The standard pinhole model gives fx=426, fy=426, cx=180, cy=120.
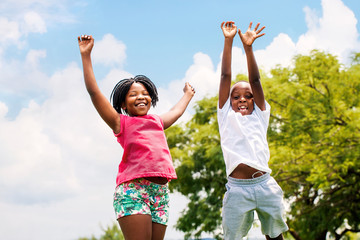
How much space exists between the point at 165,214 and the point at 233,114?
1081mm

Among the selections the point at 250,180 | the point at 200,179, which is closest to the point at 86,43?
the point at 250,180

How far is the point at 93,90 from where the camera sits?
3102 millimetres

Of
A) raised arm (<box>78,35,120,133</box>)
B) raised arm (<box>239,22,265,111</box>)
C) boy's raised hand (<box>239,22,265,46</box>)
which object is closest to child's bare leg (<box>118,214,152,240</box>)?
raised arm (<box>78,35,120,133</box>)

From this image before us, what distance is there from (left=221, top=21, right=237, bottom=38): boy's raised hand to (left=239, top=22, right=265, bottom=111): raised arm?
9 cm

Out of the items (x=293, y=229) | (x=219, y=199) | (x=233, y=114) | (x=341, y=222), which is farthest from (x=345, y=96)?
(x=233, y=114)

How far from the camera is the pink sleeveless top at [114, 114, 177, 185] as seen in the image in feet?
10.3

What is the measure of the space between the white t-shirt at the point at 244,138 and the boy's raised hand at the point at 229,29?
63cm

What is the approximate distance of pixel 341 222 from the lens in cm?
1606

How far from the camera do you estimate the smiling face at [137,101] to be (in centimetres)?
347

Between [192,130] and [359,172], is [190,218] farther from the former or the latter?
[359,172]

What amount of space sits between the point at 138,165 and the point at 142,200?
10.1 inches

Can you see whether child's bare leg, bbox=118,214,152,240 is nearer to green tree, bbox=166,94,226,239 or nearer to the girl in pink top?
the girl in pink top

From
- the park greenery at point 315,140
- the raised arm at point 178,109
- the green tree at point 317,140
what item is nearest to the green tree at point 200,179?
the park greenery at point 315,140

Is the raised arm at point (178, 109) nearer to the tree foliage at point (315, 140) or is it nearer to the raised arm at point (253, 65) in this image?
the raised arm at point (253, 65)
